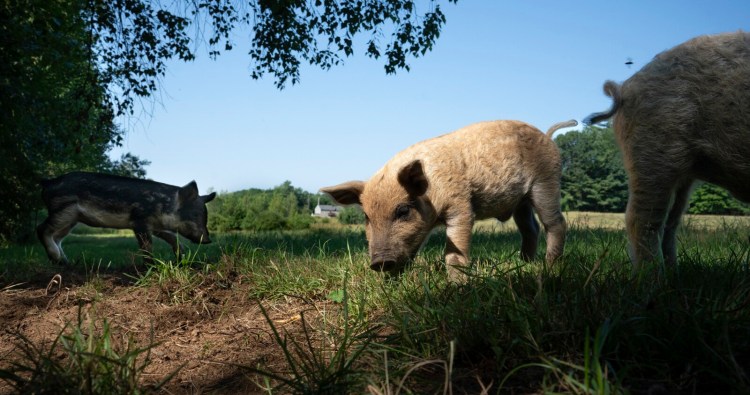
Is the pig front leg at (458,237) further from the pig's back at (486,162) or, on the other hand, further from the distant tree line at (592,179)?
the distant tree line at (592,179)

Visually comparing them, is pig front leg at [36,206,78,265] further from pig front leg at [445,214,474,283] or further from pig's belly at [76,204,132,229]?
pig front leg at [445,214,474,283]

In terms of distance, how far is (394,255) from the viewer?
430 cm

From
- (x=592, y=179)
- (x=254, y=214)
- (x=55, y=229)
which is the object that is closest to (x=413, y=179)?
(x=55, y=229)

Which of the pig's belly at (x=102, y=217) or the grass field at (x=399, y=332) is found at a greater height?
the pig's belly at (x=102, y=217)

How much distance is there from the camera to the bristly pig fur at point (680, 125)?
12.2 feet

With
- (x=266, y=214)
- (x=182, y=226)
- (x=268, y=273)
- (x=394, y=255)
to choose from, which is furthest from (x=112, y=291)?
(x=266, y=214)

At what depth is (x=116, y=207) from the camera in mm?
7578

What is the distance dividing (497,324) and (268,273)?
2.77 m

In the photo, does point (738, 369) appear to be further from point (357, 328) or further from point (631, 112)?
point (631, 112)

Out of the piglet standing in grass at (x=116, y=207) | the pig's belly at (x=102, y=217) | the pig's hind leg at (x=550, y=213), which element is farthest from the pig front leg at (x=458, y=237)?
the pig's belly at (x=102, y=217)

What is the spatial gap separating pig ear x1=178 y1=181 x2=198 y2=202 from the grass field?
309cm

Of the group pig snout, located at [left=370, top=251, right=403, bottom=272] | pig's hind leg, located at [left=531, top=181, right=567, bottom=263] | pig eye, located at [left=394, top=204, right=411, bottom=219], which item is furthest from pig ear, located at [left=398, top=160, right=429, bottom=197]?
pig's hind leg, located at [left=531, top=181, right=567, bottom=263]

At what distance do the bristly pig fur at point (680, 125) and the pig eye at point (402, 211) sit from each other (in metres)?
1.59

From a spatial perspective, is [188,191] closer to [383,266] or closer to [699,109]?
[383,266]
